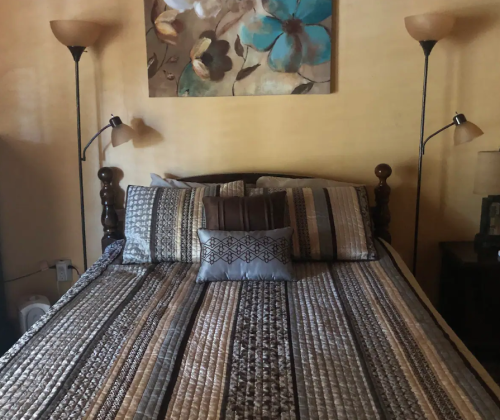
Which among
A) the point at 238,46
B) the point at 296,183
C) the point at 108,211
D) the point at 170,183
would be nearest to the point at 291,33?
the point at 238,46

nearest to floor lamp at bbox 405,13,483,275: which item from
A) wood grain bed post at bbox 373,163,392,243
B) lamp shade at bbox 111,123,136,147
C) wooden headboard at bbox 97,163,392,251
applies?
wood grain bed post at bbox 373,163,392,243

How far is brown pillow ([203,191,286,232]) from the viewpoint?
200 cm

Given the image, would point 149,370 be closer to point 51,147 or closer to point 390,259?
point 390,259

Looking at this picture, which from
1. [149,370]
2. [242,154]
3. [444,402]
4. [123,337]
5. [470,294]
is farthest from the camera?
[242,154]

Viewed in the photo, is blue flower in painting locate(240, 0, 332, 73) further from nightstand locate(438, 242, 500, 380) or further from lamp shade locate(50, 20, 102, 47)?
nightstand locate(438, 242, 500, 380)

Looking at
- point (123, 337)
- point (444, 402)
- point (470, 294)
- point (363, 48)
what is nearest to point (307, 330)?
point (444, 402)

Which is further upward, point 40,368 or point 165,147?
point 165,147

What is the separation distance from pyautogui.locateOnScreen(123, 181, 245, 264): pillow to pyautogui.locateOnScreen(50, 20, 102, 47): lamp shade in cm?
79

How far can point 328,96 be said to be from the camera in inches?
97.9

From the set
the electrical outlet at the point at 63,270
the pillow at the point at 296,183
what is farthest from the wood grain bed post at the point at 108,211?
the pillow at the point at 296,183

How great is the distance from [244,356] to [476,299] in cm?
146

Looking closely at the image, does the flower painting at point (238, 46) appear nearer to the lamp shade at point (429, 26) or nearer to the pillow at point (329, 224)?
the lamp shade at point (429, 26)

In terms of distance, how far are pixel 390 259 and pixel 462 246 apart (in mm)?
615

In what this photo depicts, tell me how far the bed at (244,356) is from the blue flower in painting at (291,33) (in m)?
1.18
